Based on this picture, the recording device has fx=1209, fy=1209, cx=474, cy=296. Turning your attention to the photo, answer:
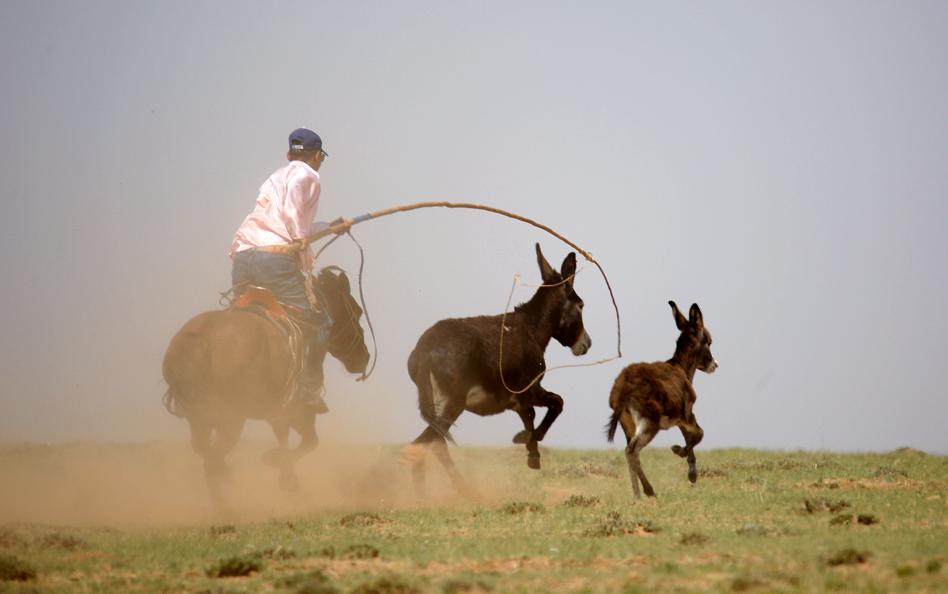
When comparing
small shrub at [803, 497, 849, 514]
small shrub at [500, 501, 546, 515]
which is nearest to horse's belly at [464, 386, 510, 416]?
small shrub at [500, 501, 546, 515]

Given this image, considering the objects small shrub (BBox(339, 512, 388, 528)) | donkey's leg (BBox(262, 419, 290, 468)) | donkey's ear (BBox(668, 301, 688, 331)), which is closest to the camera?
small shrub (BBox(339, 512, 388, 528))

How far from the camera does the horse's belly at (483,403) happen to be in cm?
1568

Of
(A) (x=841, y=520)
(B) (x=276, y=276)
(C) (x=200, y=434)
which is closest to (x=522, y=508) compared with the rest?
(A) (x=841, y=520)

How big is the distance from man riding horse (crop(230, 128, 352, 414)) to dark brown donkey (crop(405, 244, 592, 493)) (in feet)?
5.11

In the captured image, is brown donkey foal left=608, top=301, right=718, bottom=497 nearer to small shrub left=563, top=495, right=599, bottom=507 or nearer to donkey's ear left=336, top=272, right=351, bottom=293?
small shrub left=563, top=495, right=599, bottom=507

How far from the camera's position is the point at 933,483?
1652 cm

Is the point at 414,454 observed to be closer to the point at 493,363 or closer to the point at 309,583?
the point at 493,363

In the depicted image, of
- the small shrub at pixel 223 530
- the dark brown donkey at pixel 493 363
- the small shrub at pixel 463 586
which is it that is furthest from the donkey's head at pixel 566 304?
the small shrub at pixel 463 586

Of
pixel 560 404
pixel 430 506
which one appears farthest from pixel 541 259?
pixel 430 506

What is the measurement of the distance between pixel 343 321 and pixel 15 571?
760 cm

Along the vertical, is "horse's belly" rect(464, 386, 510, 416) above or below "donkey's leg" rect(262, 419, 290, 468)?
above

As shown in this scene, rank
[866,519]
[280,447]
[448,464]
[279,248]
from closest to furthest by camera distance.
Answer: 1. [866,519]
2. [279,248]
3. [448,464]
4. [280,447]

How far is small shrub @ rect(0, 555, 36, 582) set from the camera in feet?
31.3

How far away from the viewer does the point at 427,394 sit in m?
15.3
